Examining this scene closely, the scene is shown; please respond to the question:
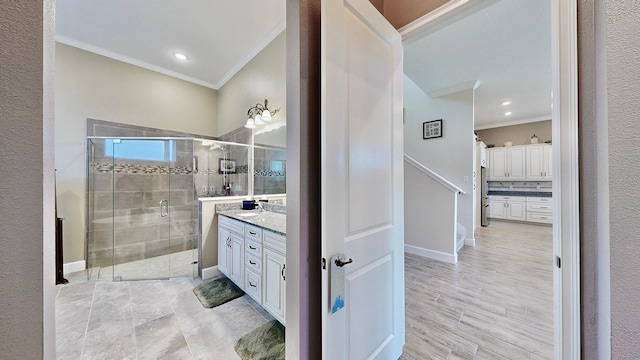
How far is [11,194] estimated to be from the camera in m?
0.49

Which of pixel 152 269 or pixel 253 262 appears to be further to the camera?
pixel 152 269

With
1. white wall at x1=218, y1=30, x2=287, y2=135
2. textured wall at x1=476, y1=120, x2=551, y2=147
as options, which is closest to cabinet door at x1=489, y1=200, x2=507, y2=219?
textured wall at x1=476, y1=120, x2=551, y2=147

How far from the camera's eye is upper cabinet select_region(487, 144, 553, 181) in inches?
222

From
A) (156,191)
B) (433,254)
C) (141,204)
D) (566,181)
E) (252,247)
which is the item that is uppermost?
(566,181)

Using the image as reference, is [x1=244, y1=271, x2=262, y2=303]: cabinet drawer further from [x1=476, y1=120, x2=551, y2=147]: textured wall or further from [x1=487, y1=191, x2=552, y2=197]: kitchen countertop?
[x1=476, y1=120, x2=551, y2=147]: textured wall

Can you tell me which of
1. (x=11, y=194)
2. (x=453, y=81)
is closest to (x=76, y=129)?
(x=11, y=194)

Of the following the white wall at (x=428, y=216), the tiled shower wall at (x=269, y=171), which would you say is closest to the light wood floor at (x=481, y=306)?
the white wall at (x=428, y=216)

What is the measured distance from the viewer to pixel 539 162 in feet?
18.7

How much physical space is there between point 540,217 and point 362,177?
23.5ft

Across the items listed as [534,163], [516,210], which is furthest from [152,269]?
[534,163]

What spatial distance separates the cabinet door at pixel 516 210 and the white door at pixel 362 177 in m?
6.59

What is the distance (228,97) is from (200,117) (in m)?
0.69

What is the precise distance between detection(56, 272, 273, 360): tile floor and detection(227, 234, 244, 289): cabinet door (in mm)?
216

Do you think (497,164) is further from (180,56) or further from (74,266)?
(74,266)
